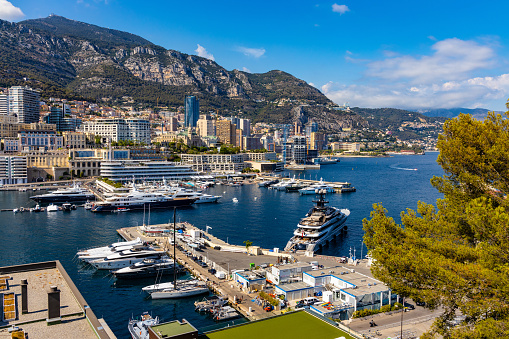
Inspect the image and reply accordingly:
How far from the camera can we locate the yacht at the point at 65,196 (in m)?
65.0

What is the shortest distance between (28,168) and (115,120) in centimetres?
4808

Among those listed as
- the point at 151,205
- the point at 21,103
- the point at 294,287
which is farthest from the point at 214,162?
the point at 294,287

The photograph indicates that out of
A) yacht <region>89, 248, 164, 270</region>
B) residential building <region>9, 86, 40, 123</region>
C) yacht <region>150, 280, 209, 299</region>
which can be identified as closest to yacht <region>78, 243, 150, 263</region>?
yacht <region>89, 248, 164, 270</region>

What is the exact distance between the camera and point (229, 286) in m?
26.9

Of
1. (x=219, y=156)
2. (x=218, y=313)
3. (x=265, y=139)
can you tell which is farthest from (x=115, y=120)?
(x=218, y=313)

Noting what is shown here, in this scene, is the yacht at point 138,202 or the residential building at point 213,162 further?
the residential building at point 213,162

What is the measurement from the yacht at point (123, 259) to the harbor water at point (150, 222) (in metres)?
0.75

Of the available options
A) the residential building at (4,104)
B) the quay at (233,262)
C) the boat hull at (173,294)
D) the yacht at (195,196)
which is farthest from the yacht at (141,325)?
the residential building at (4,104)

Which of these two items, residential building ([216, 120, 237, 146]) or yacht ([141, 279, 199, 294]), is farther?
residential building ([216, 120, 237, 146])

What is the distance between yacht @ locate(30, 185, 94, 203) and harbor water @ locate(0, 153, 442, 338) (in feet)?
7.16

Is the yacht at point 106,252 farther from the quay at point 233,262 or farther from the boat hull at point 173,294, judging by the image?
the boat hull at point 173,294

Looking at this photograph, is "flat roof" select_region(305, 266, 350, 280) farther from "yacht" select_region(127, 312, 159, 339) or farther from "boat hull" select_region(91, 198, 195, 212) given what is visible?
"boat hull" select_region(91, 198, 195, 212)

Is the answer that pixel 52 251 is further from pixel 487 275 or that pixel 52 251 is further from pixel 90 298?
pixel 487 275

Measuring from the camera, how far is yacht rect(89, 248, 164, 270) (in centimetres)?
3175
